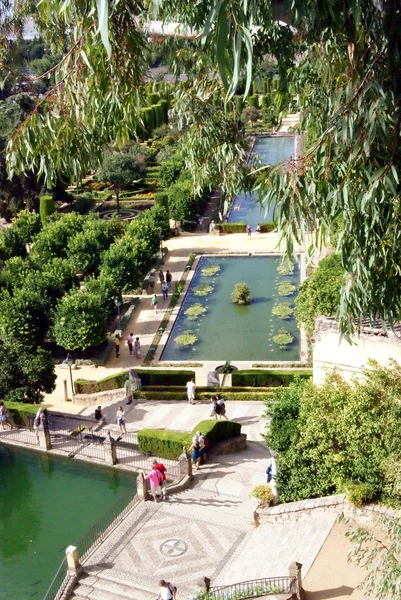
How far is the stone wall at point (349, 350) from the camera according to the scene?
14.4 meters

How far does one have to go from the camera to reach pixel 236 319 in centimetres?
2942

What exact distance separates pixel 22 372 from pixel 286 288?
14262 mm

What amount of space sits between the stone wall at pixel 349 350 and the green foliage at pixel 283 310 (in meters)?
13.2

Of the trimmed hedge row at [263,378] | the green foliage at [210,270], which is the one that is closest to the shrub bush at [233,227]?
the green foliage at [210,270]

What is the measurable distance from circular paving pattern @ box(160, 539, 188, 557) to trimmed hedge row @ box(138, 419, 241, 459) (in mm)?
3725

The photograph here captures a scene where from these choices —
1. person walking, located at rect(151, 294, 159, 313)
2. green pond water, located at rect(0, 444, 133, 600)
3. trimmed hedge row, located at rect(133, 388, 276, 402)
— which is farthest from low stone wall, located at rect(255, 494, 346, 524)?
person walking, located at rect(151, 294, 159, 313)

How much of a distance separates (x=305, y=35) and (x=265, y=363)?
17875mm

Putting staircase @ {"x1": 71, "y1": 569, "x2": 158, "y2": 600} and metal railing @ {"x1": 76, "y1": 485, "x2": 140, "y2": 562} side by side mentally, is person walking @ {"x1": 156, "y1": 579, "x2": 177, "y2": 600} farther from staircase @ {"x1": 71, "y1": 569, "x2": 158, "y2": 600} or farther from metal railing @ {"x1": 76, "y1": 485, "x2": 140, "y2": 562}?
metal railing @ {"x1": 76, "y1": 485, "x2": 140, "y2": 562}

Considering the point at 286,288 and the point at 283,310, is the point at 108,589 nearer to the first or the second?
the point at 283,310

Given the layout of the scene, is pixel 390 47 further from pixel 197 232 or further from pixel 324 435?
pixel 197 232

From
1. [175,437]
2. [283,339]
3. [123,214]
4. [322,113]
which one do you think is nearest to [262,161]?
[123,214]

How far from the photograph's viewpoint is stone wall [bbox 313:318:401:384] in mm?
14352

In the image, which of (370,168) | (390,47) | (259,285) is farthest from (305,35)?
(259,285)

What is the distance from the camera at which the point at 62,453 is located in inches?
758
